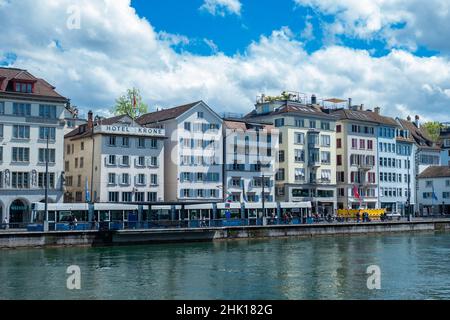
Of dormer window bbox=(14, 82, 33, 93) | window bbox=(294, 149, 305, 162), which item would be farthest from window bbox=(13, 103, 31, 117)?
window bbox=(294, 149, 305, 162)

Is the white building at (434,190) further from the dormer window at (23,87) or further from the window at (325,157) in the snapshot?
the dormer window at (23,87)

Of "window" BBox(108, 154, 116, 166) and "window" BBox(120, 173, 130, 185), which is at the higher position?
"window" BBox(108, 154, 116, 166)

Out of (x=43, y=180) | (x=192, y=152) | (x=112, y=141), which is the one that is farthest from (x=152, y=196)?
(x=43, y=180)

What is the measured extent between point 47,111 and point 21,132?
12.4ft

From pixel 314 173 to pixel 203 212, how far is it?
32335mm

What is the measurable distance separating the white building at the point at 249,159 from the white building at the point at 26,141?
963 inches

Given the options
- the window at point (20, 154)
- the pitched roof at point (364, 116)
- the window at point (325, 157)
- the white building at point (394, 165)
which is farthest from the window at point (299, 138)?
the window at point (20, 154)

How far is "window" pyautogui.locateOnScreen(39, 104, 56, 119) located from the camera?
7100 cm

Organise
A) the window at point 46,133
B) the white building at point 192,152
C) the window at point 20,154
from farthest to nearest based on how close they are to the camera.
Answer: the white building at point 192,152
the window at point 46,133
the window at point 20,154

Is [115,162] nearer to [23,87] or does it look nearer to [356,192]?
[23,87]

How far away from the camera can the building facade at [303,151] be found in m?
94.9

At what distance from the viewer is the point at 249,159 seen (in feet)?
294

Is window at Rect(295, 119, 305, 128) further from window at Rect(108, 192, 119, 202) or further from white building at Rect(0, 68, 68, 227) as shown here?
white building at Rect(0, 68, 68, 227)

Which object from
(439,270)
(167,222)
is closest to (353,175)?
(167,222)
